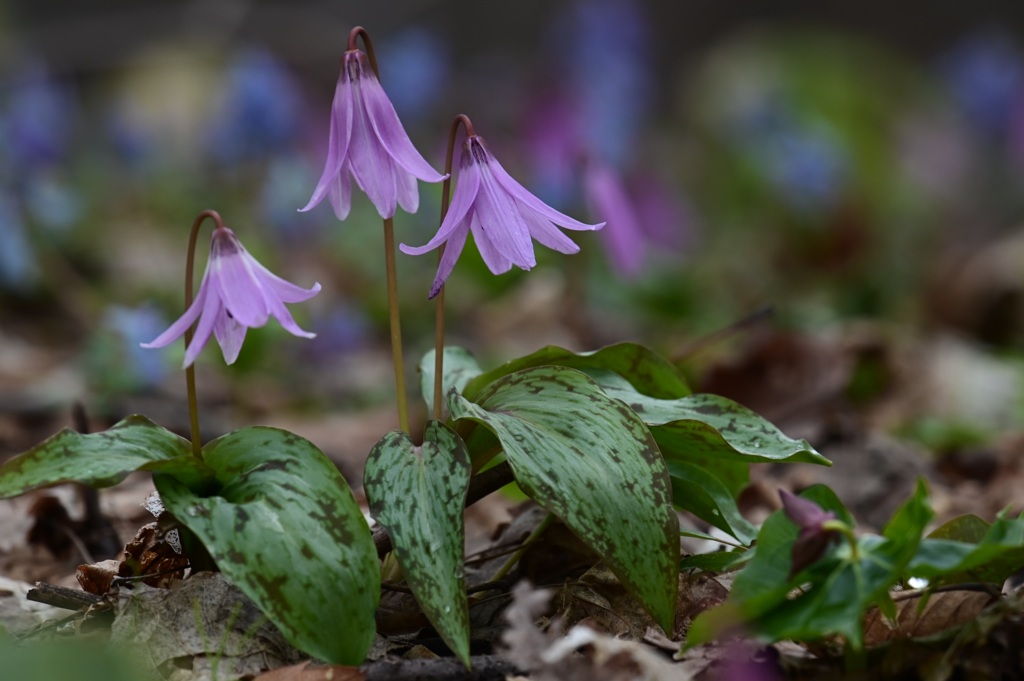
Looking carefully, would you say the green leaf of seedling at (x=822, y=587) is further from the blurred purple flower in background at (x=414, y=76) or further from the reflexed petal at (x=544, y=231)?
the blurred purple flower in background at (x=414, y=76)

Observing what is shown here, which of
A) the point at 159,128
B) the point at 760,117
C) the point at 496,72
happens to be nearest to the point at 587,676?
the point at 760,117

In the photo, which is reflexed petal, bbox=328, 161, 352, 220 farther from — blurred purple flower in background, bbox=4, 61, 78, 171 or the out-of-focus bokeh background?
blurred purple flower in background, bbox=4, 61, 78, 171

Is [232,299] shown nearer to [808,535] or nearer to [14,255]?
[808,535]

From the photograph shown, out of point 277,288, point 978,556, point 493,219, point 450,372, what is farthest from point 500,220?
point 978,556

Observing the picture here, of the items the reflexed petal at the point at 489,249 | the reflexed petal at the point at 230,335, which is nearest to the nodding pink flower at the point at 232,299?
the reflexed petal at the point at 230,335

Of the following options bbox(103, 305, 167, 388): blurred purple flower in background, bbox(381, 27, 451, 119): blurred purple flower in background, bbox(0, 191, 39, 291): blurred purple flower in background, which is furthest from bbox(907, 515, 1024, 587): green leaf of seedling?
bbox(381, 27, 451, 119): blurred purple flower in background
